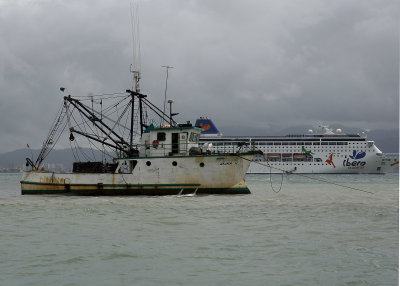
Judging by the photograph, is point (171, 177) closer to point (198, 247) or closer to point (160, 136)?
point (160, 136)

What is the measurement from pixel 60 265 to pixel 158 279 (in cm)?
241

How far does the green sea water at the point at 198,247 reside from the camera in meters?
8.52

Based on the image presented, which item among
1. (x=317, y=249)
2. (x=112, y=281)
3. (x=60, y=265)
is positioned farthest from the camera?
(x=317, y=249)

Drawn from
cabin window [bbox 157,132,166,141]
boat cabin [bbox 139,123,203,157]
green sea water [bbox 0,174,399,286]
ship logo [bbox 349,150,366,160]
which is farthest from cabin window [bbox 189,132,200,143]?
ship logo [bbox 349,150,366,160]

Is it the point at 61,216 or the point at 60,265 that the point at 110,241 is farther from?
the point at 61,216

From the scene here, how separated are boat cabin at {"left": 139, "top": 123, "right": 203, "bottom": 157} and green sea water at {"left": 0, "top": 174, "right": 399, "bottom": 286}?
25.2 ft

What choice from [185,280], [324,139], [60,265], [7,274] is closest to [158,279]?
[185,280]

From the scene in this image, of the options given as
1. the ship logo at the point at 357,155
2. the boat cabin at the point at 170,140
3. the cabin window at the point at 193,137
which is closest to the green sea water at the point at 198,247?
the boat cabin at the point at 170,140

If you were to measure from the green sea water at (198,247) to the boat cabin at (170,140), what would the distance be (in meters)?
7.69

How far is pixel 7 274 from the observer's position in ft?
28.6

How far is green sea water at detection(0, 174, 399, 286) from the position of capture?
8523 mm

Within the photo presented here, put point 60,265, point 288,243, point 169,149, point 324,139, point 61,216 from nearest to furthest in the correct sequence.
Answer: point 60,265 → point 288,243 → point 61,216 → point 169,149 → point 324,139

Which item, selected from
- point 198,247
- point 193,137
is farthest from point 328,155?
point 198,247

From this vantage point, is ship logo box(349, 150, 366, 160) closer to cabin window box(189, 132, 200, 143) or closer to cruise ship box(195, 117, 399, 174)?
cruise ship box(195, 117, 399, 174)
